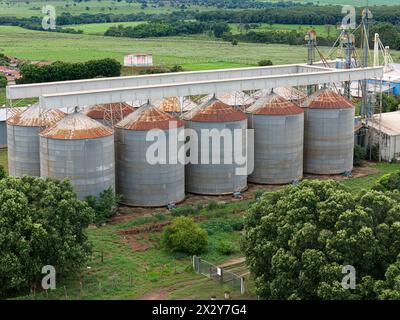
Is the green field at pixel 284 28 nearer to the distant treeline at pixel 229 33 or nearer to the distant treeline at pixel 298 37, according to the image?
the distant treeline at pixel 229 33

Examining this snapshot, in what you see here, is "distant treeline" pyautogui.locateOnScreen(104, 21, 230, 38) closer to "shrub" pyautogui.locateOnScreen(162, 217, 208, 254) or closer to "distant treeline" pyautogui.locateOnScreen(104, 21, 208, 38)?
"distant treeline" pyautogui.locateOnScreen(104, 21, 208, 38)

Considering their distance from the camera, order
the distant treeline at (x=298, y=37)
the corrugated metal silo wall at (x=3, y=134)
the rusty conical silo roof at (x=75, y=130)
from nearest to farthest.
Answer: the rusty conical silo roof at (x=75, y=130)
the corrugated metal silo wall at (x=3, y=134)
the distant treeline at (x=298, y=37)

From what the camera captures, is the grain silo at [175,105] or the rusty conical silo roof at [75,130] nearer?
the rusty conical silo roof at [75,130]

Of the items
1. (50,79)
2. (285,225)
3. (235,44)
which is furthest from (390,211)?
(235,44)

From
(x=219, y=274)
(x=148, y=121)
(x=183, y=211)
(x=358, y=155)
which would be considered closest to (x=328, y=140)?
A: (x=358, y=155)

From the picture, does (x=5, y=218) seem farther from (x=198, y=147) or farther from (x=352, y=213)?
(x=198, y=147)

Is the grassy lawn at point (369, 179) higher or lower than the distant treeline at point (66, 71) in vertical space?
lower

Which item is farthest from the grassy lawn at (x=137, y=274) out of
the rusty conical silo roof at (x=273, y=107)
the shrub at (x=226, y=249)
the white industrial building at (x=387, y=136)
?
the white industrial building at (x=387, y=136)
